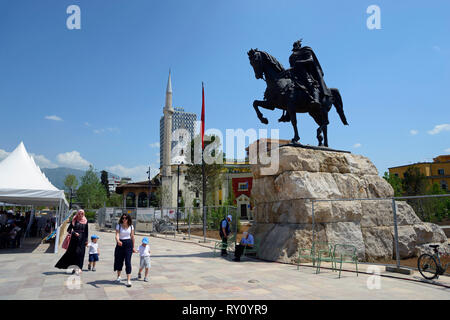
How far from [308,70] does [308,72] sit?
8 centimetres

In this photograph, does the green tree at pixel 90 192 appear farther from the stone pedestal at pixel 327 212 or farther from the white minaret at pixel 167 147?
the stone pedestal at pixel 327 212

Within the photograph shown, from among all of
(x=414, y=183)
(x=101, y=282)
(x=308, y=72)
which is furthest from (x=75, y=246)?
(x=414, y=183)

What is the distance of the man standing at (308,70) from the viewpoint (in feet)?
38.2

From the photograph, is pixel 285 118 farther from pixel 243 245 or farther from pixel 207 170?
pixel 207 170

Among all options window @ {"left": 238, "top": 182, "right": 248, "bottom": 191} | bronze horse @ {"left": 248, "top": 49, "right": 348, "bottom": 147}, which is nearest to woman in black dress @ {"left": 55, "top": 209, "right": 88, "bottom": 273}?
bronze horse @ {"left": 248, "top": 49, "right": 348, "bottom": 147}

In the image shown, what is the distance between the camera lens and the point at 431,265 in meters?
6.98

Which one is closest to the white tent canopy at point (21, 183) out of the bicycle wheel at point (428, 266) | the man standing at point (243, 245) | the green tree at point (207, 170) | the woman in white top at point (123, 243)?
the woman in white top at point (123, 243)

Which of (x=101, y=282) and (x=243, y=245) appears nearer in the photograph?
(x=101, y=282)

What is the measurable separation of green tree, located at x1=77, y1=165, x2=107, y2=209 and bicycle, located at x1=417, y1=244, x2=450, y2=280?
55276 mm

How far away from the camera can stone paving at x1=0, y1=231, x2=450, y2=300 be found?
571 centimetres

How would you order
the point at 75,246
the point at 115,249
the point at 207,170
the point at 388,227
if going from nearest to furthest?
the point at 115,249 → the point at 75,246 → the point at 388,227 → the point at 207,170

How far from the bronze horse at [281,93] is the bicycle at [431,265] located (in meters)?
5.57

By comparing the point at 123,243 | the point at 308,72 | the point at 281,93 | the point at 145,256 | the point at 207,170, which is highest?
the point at 308,72
